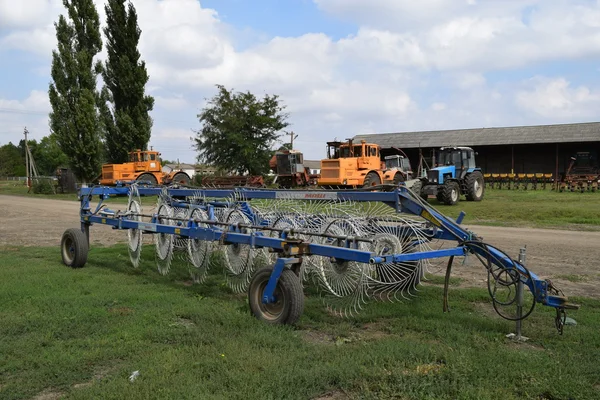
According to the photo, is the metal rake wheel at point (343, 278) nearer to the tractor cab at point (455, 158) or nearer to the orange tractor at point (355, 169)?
the orange tractor at point (355, 169)

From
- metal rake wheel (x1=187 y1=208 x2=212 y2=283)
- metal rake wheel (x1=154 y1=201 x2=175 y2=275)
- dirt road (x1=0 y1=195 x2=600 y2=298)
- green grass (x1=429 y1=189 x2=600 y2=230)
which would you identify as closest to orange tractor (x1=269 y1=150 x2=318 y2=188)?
green grass (x1=429 y1=189 x2=600 y2=230)

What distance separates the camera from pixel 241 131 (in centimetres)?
4316

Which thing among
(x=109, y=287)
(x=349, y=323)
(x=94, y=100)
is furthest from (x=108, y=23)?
(x=349, y=323)

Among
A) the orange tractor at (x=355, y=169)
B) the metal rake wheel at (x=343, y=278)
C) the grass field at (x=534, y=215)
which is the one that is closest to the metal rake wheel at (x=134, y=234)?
the metal rake wheel at (x=343, y=278)

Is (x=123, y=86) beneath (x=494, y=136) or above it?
above

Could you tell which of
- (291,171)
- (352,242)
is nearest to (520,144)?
(291,171)

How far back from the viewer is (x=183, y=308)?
19.8 feet

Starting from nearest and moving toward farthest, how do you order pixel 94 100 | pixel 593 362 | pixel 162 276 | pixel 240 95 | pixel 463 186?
pixel 593 362 → pixel 162 276 → pixel 463 186 → pixel 94 100 → pixel 240 95

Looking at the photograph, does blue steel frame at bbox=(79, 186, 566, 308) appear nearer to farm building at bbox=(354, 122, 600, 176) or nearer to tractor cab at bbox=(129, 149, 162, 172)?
tractor cab at bbox=(129, 149, 162, 172)

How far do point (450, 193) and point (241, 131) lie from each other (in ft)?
80.5

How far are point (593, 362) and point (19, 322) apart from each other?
5.33 meters

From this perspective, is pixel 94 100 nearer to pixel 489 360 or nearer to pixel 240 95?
pixel 240 95

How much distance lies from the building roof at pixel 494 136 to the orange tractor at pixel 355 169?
1783 centimetres

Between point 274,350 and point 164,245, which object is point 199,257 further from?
point 274,350
